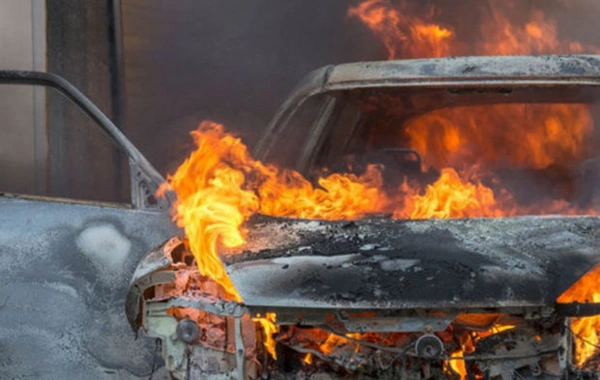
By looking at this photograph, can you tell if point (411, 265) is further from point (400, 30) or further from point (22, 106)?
point (400, 30)

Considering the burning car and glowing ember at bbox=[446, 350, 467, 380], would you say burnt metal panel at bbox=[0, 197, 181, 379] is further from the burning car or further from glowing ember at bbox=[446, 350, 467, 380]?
glowing ember at bbox=[446, 350, 467, 380]

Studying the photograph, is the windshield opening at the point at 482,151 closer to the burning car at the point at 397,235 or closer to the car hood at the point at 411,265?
the burning car at the point at 397,235

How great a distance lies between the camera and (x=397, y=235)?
3332 mm

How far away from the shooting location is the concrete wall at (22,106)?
7.17 meters

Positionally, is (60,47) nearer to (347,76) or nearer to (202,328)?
(347,76)

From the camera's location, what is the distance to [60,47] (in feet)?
25.8

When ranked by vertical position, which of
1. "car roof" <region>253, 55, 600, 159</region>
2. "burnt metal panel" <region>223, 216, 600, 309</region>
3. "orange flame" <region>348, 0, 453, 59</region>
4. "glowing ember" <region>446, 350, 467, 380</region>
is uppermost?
"orange flame" <region>348, 0, 453, 59</region>

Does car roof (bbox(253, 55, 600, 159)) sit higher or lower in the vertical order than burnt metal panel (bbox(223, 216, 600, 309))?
higher

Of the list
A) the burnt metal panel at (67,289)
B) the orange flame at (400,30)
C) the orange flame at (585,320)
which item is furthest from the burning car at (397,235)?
the orange flame at (400,30)

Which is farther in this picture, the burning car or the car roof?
the car roof

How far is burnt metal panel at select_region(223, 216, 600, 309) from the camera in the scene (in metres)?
2.90

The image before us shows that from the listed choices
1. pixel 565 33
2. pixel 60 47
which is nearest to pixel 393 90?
pixel 60 47

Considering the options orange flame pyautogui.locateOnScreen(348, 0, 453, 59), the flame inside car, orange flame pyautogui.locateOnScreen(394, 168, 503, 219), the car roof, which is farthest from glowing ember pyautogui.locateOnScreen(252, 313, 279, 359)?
orange flame pyautogui.locateOnScreen(348, 0, 453, 59)

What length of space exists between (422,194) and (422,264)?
3.27 ft
